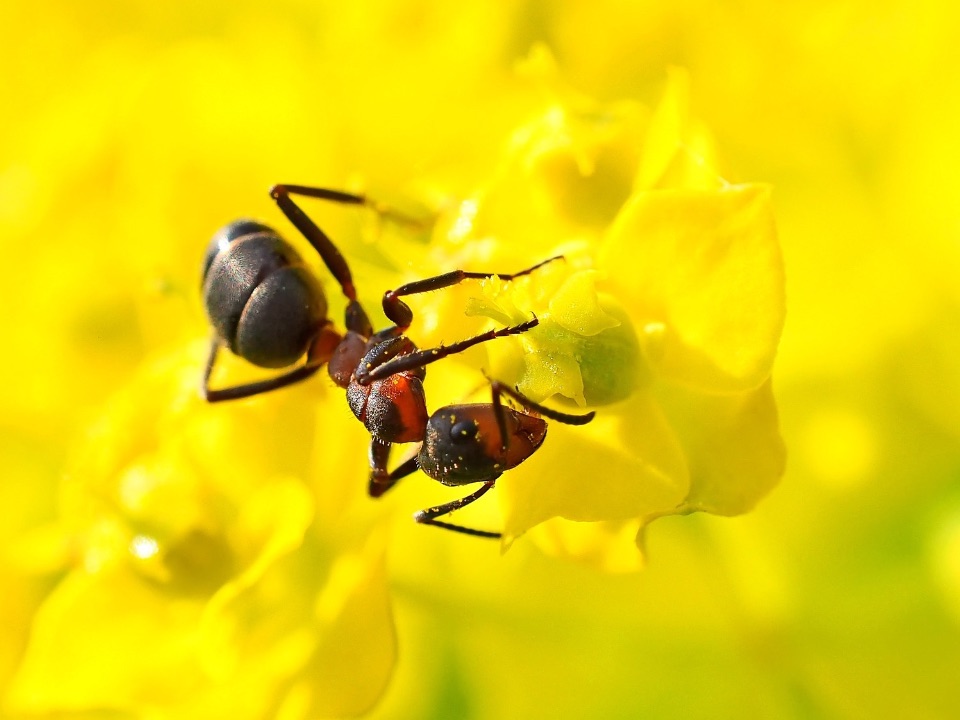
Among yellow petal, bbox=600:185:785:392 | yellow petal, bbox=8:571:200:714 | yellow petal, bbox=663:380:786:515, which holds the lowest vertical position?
yellow petal, bbox=8:571:200:714

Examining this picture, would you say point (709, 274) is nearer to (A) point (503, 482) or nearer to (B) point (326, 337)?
(A) point (503, 482)

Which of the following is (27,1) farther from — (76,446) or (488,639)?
(488,639)

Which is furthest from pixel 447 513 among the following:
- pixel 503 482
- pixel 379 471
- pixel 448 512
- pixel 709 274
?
pixel 709 274

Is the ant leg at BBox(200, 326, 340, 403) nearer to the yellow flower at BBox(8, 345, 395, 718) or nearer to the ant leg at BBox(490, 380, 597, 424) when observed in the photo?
the yellow flower at BBox(8, 345, 395, 718)

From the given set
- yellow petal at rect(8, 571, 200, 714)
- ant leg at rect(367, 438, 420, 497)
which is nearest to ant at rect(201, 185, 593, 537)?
ant leg at rect(367, 438, 420, 497)

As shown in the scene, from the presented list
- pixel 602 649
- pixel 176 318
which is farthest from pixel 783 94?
pixel 176 318

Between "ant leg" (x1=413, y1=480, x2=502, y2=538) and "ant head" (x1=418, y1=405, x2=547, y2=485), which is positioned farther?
"ant leg" (x1=413, y1=480, x2=502, y2=538)
